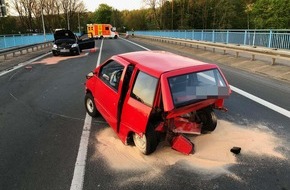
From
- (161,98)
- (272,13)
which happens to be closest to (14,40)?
(161,98)

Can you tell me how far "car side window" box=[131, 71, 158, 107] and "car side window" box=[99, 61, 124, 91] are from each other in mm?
554

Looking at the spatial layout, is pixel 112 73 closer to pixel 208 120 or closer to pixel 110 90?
pixel 110 90

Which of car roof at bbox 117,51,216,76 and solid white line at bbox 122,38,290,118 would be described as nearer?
car roof at bbox 117,51,216,76

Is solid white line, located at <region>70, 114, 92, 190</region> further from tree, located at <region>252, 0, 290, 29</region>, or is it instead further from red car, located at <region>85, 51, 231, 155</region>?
tree, located at <region>252, 0, 290, 29</region>

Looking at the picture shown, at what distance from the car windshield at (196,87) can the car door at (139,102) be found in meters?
0.33

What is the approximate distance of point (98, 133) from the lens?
5883mm

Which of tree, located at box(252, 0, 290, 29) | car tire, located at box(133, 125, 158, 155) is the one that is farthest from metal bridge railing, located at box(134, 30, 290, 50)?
tree, located at box(252, 0, 290, 29)

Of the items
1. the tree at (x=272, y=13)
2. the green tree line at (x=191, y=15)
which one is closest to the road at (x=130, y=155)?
the tree at (x=272, y=13)

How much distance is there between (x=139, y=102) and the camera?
473 centimetres

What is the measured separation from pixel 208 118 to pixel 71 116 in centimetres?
322

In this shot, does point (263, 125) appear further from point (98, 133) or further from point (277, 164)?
point (98, 133)

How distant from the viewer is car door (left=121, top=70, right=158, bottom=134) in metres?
4.55

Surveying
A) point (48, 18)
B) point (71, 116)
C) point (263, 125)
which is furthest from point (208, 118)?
point (48, 18)

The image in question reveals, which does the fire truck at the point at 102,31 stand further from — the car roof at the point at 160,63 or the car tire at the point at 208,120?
the car tire at the point at 208,120
